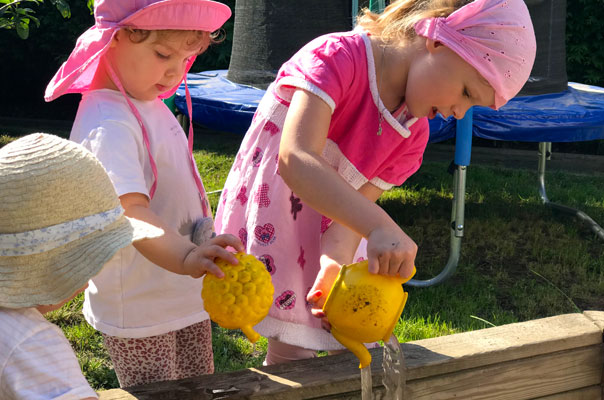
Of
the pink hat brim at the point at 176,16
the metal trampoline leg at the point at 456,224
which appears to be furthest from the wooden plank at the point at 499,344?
the metal trampoline leg at the point at 456,224

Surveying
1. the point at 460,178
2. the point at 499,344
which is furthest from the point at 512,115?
the point at 499,344

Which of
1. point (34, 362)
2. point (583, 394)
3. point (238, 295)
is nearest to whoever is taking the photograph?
point (34, 362)

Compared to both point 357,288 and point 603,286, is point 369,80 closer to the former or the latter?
point 357,288

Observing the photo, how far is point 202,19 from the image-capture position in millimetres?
1525

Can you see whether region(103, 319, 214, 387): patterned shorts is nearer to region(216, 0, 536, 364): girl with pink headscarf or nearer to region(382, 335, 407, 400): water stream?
region(216, 0, 536, 364): girl with pink headscarf

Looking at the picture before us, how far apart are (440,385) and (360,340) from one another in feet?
1.39

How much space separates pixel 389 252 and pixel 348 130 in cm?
47

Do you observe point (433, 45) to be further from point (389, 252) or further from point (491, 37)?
point (389, 252)

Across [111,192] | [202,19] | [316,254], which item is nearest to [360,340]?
[316,254]

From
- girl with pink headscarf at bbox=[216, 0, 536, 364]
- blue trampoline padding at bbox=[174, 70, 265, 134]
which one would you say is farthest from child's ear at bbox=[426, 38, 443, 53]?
blue trampoline padding at bbox=[174, 70, 265, 134]

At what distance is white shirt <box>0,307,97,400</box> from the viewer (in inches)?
42.4

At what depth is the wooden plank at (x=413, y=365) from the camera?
1.43 metres

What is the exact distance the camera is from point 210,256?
1288mm

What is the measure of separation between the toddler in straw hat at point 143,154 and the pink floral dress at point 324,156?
0.47 ft
